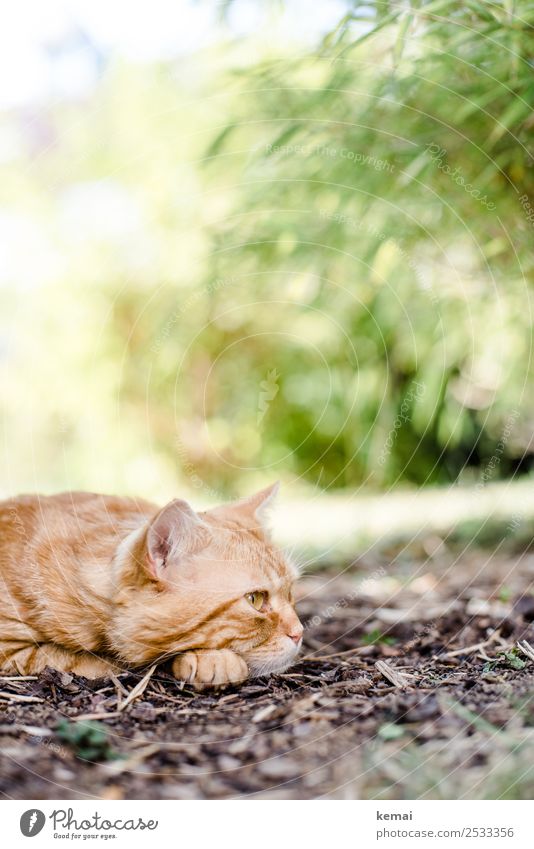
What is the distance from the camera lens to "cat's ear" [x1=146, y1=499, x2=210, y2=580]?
1.93 m

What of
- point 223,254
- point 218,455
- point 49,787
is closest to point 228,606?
point 49,787

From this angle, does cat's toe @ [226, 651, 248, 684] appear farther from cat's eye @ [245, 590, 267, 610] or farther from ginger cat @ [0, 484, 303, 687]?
cat's eye @ [245, 590, 267, 610]

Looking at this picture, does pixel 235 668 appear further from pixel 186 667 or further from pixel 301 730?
pixel 301 730

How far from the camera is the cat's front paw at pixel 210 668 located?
2012 mm

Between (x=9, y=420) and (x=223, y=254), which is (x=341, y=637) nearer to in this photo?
(x=223, y=254)

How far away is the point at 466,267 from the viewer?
3.88 metres

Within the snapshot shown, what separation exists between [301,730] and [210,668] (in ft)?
1.07

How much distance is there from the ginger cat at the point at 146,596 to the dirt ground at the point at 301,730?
3.0 inches

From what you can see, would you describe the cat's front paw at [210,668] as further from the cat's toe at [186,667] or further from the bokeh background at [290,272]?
the bokeh background at [290,272]

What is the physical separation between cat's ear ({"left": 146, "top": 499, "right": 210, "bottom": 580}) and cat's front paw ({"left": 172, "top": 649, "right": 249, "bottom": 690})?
23cm

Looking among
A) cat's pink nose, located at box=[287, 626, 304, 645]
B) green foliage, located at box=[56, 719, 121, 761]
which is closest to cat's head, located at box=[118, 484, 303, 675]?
cat's pink nose, located at box=[287, 626, 304, 645]

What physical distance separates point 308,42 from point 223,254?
3.40 ft

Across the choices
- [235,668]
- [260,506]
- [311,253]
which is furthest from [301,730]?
[311,253]
